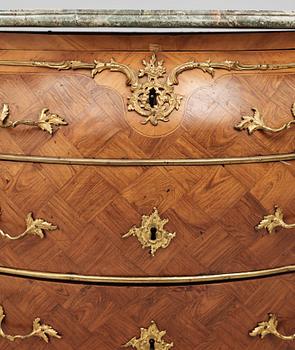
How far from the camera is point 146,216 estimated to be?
1506mm

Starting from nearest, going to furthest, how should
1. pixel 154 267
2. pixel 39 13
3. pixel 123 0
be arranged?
pixel 39 13 < pixel 154 267 < pixel 123 0

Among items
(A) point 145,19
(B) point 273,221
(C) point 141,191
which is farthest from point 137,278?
(A) point 145,19

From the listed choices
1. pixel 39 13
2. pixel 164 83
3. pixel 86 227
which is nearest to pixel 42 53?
pixel 39 13

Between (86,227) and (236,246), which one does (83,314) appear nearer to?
(86,227)

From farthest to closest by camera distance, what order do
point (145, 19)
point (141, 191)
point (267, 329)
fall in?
point (267, 329) → point (141, 191) → point (145, 19)

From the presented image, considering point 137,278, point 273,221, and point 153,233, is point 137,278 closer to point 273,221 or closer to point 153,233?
point 153,233

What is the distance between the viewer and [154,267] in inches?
60.7

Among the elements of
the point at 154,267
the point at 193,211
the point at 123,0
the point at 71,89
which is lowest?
the point at 154,267

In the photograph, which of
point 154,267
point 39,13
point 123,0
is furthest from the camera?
point 123,0

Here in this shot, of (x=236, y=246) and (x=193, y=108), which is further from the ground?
(x=193, y=108)

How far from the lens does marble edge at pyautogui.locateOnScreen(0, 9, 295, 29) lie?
54.7 inches

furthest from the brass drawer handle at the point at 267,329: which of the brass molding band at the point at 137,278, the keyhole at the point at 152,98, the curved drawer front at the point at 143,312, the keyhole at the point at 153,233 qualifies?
the keyhole at the point at 152,98

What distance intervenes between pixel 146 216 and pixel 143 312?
224mm

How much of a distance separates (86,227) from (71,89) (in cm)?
30
